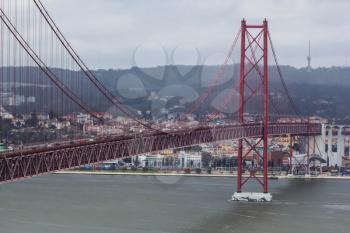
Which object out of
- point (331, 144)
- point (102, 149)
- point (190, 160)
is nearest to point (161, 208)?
point (102, 149)

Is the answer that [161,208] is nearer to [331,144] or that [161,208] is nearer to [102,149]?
[102,149]

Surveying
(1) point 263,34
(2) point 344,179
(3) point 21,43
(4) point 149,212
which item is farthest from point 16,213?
(2) point 344,179

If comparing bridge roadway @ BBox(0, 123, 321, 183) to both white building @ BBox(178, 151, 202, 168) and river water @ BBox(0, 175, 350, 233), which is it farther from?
white building @ BBox(178, 151, 202, 168)

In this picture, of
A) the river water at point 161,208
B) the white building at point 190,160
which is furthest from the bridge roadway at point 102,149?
the white building at point 190,160

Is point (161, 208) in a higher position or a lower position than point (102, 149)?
lower

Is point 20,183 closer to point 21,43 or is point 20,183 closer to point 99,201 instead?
point 99,201
